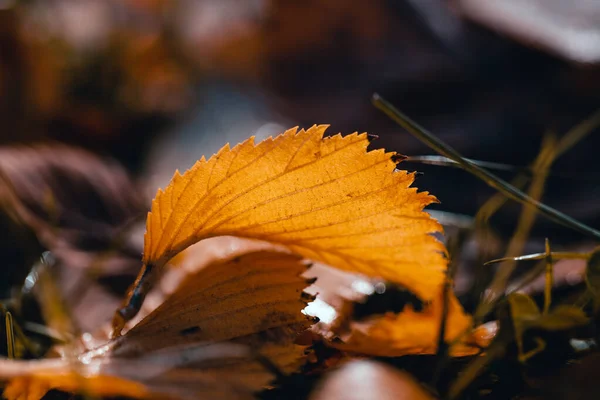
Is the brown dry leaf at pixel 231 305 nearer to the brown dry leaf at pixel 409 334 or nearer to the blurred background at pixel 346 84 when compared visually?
the brown dry leaf at pixel 409 334

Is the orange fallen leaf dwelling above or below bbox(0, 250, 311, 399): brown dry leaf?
above

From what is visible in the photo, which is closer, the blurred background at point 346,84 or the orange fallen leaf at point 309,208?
the orange fallen leaf at point 309,208

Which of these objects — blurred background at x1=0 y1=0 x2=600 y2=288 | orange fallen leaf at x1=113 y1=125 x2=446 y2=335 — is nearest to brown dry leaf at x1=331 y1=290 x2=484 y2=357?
orange fallen leaf at x1=113 y1=125 x2=446 y2=335

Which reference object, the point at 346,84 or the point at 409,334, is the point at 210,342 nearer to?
the point at 409,334

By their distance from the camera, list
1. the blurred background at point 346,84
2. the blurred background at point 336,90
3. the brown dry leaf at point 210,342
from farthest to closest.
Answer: the blurred background at point 346,84 < the blurred background at point 336,90 < the brown dry leaf at point 210,342

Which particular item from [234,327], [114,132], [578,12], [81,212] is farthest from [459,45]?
[234,327]

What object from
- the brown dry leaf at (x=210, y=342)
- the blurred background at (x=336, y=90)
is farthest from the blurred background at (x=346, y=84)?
the brown dry leaf at (x=210, y=342)

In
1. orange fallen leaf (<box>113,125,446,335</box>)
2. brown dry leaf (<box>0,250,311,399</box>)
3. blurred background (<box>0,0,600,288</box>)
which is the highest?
blurred background (<box>0,0,600,288</box>)

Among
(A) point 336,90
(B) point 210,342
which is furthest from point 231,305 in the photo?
(A) point 336,90

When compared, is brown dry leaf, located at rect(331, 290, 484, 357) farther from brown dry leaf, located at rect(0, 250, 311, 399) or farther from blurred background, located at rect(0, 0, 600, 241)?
blurred background, located at rect(0, 0, 600, 241)
